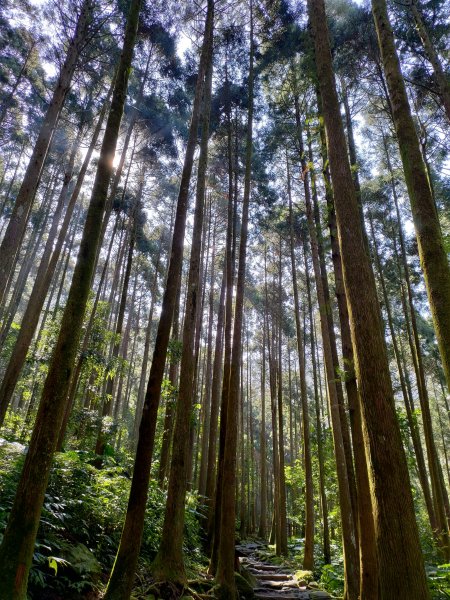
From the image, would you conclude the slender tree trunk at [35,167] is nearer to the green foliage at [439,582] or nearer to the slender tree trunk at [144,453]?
the slender tree trunk at [144,453]

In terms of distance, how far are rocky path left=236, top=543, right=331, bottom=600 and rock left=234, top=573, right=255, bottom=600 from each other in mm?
185

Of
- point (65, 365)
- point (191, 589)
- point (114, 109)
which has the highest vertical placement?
point (114, 109)

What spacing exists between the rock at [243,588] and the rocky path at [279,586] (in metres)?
0.19

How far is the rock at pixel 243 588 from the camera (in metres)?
6.56

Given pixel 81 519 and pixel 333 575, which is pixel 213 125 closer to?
pixel 81 519

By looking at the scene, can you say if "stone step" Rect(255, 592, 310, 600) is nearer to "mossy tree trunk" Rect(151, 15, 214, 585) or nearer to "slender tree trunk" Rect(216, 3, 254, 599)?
"slender tree trunk" Rect(216, 3, 254, 599)

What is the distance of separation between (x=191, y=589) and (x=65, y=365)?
160 inches

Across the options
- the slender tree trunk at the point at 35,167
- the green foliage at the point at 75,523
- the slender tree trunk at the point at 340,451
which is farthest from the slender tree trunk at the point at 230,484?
the slender tree trunk at the point at 35,167

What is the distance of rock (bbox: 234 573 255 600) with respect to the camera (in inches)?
258

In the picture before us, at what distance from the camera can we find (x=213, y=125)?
11.4m

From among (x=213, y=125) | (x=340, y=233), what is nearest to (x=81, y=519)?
(x=340, y=233)

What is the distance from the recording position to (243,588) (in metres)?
6.64

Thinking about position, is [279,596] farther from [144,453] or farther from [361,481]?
[144,453]

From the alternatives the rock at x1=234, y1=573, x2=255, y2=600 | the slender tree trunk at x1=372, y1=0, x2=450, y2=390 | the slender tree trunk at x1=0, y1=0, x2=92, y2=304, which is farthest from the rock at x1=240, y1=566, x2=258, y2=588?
the slender tree trunk at x1=0, y1=0, x2=92, y2=304
